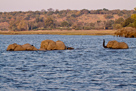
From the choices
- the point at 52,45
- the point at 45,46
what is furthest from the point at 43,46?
the point at 52,45

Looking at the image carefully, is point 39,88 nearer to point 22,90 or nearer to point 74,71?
point 22,90

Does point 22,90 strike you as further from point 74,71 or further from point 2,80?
point 74,71

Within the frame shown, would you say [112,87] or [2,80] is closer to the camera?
[112,87]

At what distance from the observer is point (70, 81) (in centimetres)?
2097

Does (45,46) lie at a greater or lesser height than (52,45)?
lesser

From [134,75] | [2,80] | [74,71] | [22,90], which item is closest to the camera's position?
[22,90]

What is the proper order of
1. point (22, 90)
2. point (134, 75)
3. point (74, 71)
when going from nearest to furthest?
point (22, 90), point (134, 75), point (74, 71)

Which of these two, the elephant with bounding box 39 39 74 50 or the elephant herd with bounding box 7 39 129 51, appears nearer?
the elephant herd with bounding box 7 39 129 51

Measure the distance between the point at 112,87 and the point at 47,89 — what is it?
13.1 ft

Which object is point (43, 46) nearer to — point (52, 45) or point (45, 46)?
point (45, 46)

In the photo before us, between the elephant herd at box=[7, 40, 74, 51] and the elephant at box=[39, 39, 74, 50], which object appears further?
the elephant at box=[39, 39, 74, 50]

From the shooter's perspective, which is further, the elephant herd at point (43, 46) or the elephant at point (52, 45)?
the elephant at point (52, 45)

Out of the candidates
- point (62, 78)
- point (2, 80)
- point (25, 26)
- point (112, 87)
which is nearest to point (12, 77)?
point (2, 80)

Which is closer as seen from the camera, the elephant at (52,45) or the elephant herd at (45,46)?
the elephant herd at (45,46)
